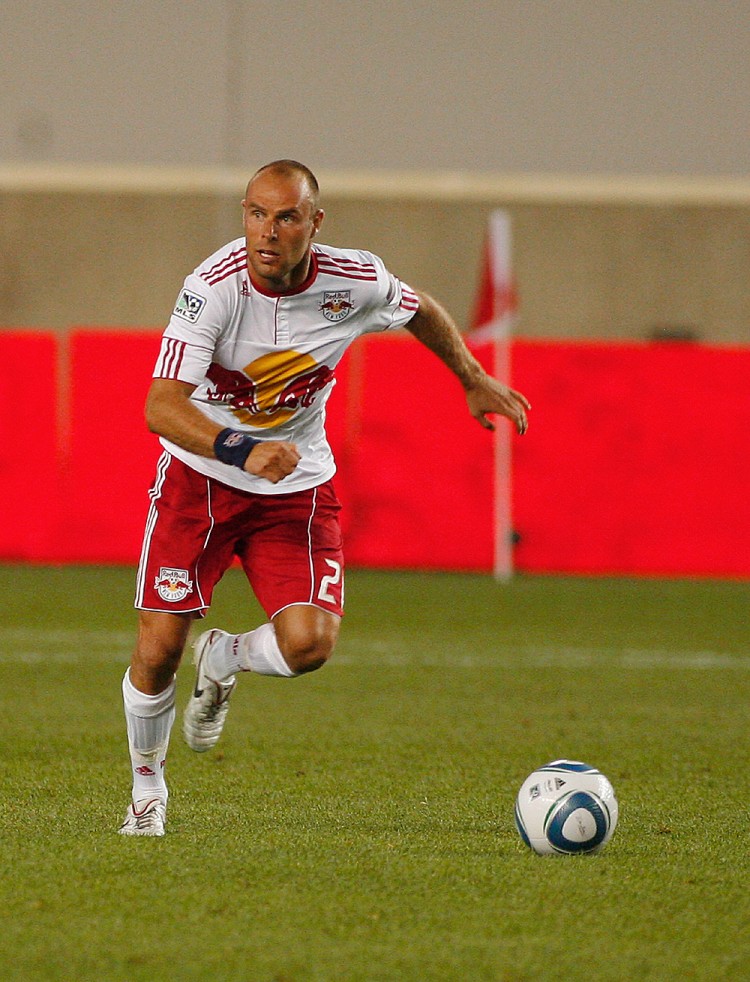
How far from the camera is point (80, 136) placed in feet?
76.3

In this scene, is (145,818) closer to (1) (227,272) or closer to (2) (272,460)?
(2) (272,460)

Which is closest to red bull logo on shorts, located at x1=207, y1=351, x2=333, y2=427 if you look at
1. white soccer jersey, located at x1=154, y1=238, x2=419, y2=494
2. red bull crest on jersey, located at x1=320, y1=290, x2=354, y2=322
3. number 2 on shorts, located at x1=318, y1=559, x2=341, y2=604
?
white soccer jersey, located at x1=154, y1=238, x2=419, y2=494

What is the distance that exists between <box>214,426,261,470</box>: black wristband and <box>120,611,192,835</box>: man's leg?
0.77 meters

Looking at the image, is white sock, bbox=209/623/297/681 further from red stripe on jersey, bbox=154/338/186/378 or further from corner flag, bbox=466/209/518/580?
corner flag, bbox=466/209/518/580

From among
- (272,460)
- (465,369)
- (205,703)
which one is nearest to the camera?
(272,460)

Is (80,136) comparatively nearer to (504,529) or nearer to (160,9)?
(160,9)

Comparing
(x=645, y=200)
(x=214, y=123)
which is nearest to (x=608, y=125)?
(x=645, y=200)

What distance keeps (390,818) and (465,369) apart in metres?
1.58

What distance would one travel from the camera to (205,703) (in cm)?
540

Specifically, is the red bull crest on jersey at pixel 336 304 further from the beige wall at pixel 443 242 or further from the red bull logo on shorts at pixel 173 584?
the beige wall at pixel 443 242

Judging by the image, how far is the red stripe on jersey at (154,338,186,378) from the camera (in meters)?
4.80

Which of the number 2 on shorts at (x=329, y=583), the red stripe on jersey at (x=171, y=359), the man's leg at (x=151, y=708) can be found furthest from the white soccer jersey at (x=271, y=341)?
the man's leg at (x=151, y=708)

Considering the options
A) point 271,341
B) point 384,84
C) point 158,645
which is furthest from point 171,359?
point 384,84

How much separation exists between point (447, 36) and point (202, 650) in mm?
18501
